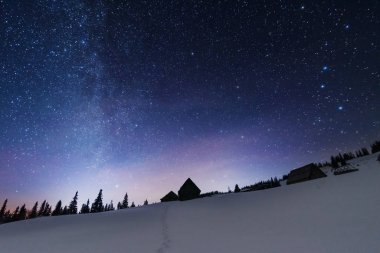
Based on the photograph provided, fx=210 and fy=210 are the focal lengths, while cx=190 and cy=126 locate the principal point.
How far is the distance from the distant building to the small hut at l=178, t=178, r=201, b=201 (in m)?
18.3

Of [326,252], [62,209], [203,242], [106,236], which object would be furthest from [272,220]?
[62,209]

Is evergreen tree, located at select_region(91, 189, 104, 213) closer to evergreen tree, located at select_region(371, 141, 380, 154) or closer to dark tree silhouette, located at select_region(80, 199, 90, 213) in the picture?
dark tree silhouette, located at select_region(80, 199, 90, 213)

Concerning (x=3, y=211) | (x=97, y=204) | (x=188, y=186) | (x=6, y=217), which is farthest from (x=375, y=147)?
(x=6, y=217)

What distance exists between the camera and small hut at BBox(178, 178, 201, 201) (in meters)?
40.8

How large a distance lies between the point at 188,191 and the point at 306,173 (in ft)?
70.2

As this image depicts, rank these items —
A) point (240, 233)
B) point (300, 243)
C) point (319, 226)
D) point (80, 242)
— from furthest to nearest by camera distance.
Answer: point (80, 242) → point (240, 233) → point (319, 226) → point (300, 243)

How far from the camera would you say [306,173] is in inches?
1414

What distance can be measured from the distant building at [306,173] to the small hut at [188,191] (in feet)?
60.0

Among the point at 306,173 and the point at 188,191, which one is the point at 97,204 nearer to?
the point at 188,191

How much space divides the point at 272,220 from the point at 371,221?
178 inches

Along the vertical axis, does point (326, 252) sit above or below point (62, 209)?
below

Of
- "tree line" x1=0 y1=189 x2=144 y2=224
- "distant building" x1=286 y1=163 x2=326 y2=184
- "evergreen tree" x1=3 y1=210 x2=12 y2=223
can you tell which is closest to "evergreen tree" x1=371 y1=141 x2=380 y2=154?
"distant building" x1=286 y1=163 x2=326 y2=184

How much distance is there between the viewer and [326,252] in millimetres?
6066

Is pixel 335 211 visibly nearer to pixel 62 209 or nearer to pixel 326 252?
pixel 326 252
